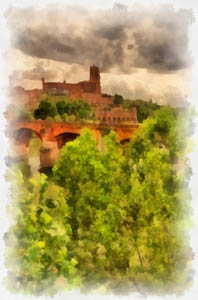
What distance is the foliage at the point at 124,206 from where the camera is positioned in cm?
261

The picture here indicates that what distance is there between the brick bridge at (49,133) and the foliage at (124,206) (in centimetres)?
3

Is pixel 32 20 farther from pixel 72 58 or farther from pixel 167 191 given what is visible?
pixel 167 191

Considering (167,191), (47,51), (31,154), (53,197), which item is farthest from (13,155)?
(167,191)

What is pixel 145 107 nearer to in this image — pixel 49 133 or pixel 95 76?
pixel 95 76

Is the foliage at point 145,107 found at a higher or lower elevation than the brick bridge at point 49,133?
higher

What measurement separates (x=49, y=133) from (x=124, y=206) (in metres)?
0.44

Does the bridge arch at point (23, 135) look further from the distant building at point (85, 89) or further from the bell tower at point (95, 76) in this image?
the bell tower at point (95, 76)

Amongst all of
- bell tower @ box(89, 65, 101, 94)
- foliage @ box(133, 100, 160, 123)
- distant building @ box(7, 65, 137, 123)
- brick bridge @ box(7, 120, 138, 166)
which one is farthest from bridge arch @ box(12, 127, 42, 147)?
foliage @ box(133, 100, 160, 123)

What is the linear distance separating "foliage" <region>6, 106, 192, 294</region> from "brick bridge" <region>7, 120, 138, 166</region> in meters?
0.03

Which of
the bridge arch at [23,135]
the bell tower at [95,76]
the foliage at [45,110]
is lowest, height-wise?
the bridge arch at [23,135]

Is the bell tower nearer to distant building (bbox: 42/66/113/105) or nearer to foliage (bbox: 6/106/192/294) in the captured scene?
distant building (bbox: 42/66/113/105)

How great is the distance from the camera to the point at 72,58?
2.58 m

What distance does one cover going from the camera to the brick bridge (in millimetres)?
2586

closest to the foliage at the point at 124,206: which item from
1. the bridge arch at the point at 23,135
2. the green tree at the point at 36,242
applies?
the green tree at the point at 36,242
